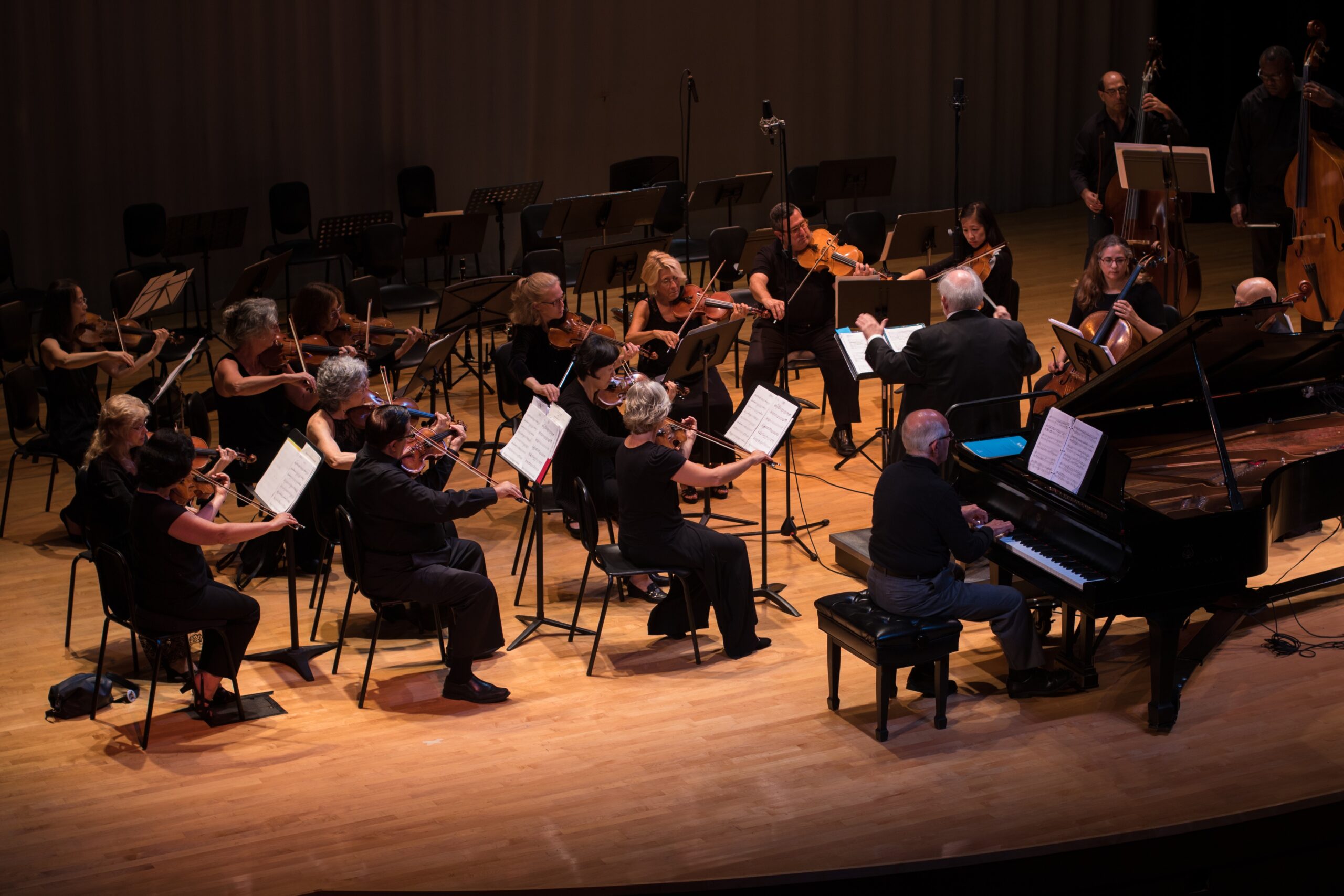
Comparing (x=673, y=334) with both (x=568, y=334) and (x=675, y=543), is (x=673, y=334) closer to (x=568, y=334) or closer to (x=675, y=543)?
(x=568, y=334)

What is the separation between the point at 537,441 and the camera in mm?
5617

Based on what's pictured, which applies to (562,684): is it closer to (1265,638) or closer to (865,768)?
(865,768)

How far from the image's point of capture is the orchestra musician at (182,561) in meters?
4.89

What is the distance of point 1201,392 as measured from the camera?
18.1 feet

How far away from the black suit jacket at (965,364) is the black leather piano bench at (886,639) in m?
1.17

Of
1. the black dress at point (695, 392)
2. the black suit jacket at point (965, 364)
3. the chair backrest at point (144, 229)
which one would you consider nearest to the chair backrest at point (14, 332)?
the chair backrest at point (144, 229)

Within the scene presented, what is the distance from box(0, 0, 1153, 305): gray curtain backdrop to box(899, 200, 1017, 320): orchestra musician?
548cm

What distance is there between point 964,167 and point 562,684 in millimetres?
10483

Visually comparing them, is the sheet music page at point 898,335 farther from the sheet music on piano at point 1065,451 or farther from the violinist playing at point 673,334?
the sheet music on piano at point 1065,451

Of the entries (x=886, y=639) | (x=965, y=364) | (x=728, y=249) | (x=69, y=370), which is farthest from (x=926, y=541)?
(x=728, y=249)

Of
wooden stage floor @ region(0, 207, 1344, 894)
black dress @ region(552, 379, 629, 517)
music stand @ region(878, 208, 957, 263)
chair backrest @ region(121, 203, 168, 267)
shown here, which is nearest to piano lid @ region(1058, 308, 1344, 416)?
wooden stage floor @ region(0, 207, 1344, 894)

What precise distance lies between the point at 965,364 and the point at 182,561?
10.6ft

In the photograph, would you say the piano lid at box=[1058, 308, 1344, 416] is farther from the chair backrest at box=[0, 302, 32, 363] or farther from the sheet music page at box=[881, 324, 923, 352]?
the chair backrest at box=[0, 302, 32, 363]

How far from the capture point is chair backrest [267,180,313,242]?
35.3 ft
